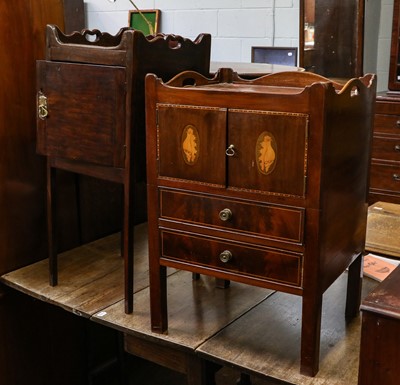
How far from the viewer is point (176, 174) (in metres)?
1.36

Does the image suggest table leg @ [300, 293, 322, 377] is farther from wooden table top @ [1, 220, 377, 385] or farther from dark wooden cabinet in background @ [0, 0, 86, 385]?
dark wooden cabinet in background @ [0, 0, 86, 385]

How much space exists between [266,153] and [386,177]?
2610 millimetres

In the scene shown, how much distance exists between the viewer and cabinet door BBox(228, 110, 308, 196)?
119 cm

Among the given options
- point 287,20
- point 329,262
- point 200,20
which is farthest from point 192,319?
point 200,20

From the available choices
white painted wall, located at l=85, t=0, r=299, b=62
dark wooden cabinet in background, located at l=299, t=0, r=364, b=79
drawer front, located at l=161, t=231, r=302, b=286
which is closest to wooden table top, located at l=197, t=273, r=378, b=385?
drawer front, located at l=161, t=231, r=302, b=286

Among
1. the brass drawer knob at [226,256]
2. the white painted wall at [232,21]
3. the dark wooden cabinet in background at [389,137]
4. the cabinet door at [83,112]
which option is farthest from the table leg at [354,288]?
the white painted wall at [232,21]

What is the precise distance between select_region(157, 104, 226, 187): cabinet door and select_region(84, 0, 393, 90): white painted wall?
2655 mm

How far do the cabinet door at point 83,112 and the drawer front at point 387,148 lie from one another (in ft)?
7.91

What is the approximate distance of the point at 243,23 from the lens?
410 cm

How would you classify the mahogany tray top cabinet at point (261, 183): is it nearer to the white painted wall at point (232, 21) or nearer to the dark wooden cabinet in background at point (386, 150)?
the dark wooden cabinet in background at point (386, 150)

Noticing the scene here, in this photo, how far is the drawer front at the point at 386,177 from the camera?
3.60m

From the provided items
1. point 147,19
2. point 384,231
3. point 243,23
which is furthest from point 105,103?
point 147,19

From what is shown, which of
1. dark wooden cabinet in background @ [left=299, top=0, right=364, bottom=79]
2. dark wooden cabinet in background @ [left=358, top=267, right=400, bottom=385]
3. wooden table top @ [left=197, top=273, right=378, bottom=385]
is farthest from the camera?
dark wooden cabinet in background @ [left=299, top=0, right=364, bottom=79]

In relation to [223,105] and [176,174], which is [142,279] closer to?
[176,174]
